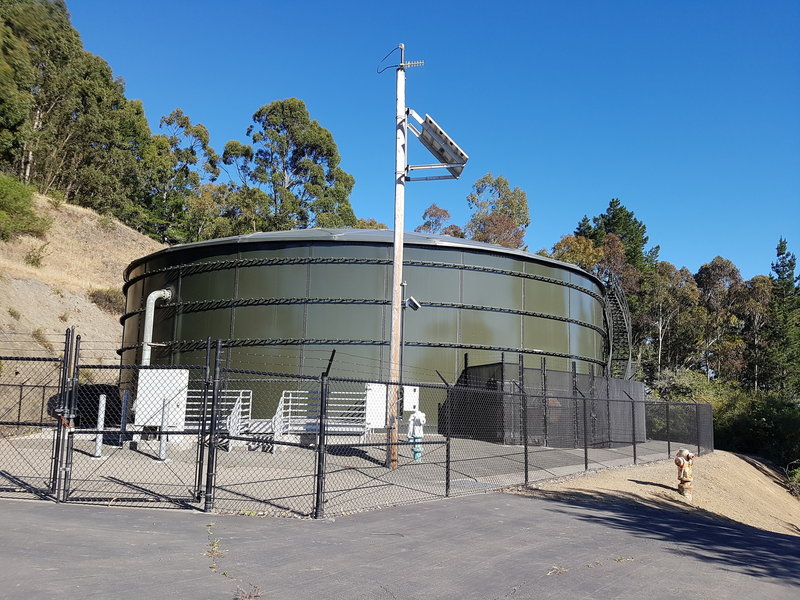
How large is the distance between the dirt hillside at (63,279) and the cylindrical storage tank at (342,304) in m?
8.24

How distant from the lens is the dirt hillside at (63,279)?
3491 cm

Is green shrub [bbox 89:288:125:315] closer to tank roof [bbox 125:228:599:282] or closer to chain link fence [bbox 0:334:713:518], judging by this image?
chain link fence [bbox 0:334:713:518]

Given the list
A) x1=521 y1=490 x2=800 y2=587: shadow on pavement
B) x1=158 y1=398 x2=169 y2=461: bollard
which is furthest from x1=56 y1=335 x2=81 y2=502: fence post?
x1=521 y1=490 x2=800 y2=587: shadow on pavement

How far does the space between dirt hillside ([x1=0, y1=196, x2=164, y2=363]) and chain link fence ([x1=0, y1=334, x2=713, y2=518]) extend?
742cm

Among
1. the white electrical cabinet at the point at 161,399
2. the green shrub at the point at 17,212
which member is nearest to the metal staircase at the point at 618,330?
the white electrical cabinet at the point at 161,399

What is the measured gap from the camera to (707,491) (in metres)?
16.8

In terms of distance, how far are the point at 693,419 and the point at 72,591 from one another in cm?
2358

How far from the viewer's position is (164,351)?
2362cm

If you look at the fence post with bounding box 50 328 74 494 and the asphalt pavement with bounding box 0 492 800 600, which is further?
the fence post with bounding box 50 328 74 494

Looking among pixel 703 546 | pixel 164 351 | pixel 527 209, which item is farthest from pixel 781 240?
pixel 703 546

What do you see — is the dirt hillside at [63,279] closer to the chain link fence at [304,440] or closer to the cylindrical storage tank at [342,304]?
the chain link fence at [304,440]

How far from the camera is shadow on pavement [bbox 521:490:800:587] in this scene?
23.8 feet

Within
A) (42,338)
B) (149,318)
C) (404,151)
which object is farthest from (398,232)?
(42,338)

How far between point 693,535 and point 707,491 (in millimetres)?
9016
